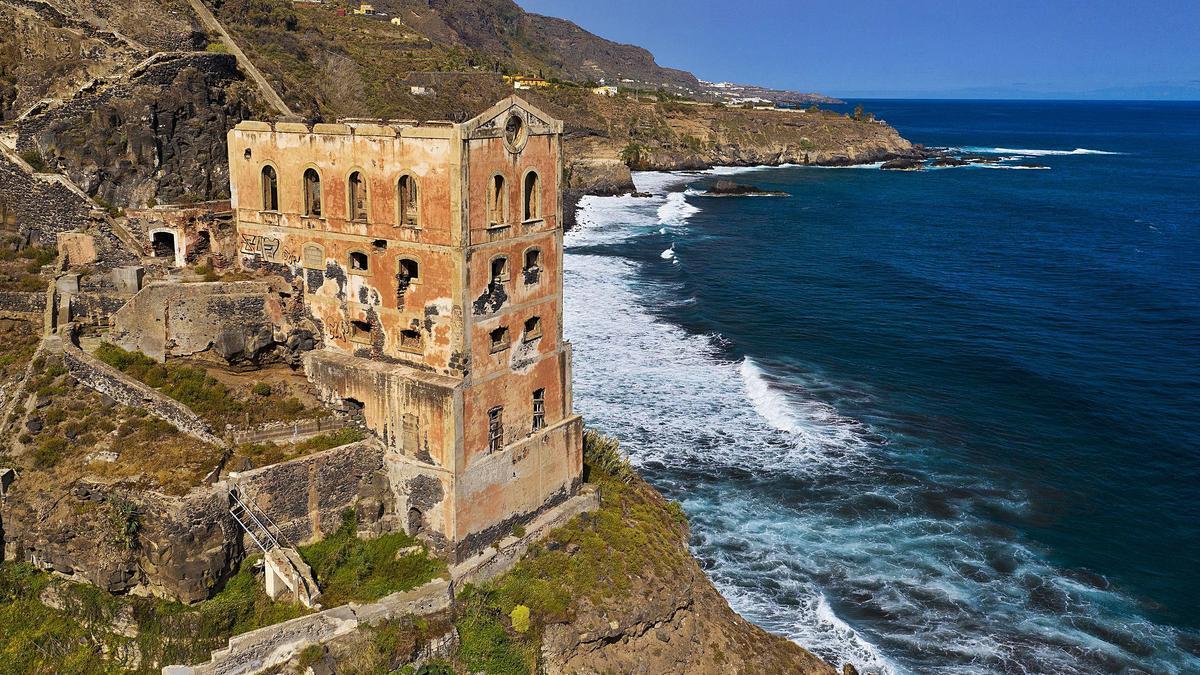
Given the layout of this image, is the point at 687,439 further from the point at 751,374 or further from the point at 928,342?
the point at 928,342

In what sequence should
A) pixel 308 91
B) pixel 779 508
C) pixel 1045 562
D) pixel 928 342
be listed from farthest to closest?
pixel 308 91 < pixel 928 342 < pixel 779 508 < pixel 1045 562

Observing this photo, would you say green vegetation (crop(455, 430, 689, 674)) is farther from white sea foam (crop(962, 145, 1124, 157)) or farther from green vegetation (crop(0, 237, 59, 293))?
white sea foam (crop(962, 145, 1124, 157))

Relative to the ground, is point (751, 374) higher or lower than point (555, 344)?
lower

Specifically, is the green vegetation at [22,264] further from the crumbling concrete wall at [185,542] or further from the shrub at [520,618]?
the shrub at [520,618]

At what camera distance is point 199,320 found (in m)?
26.4

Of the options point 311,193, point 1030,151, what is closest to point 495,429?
point 311,193

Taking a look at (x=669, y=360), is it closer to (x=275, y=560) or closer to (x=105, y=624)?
(x=275, y=560)

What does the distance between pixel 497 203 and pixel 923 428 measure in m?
24.8

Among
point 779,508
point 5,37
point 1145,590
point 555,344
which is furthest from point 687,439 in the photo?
point 5,37

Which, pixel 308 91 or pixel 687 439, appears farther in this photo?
pixel 308 91

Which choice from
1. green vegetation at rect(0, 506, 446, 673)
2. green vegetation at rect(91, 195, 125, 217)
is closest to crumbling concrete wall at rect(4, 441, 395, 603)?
green vegetation at rect(0, 506, 446, 673)

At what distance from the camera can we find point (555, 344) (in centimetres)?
2727

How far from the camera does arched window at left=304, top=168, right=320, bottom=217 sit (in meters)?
26.2

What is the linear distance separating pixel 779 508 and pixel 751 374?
13841 millimetres
